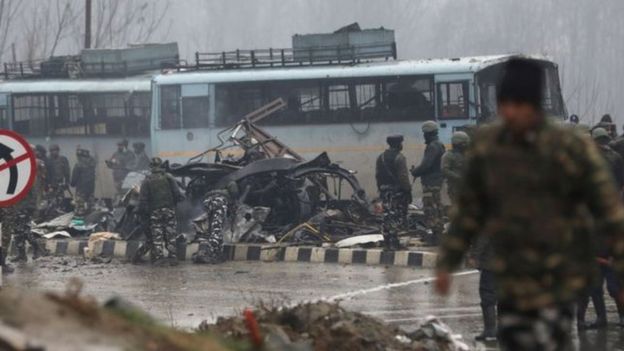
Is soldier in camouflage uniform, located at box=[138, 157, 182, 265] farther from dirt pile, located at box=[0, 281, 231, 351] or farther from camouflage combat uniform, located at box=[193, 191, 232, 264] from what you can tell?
dirt pile, located at box=[0, 281, 231, 351]

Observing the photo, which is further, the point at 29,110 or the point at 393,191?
the point at 29,110

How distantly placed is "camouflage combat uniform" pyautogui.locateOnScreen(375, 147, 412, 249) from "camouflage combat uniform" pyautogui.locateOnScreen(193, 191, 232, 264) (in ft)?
7.37

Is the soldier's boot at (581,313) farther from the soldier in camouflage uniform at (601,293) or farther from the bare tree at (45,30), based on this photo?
the bare tree at (45,30)

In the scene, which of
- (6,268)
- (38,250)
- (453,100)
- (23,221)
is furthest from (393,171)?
(453,100)

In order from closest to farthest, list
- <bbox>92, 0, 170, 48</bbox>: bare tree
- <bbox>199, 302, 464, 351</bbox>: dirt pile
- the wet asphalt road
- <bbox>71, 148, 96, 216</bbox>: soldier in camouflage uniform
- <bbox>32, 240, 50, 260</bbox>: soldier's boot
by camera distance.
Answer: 1. <bbox>199, 302, 464, 351</bbox>: dirt pile
2. the wet asphalt road
3. <bbox>32, 240, 50, 260</bbox>: soldier's boot
4. <bbox>71, 148, 96, 216</bbox>: soldier in camouflage uniform
5. <bbox>92, 0, 170, 48</bbox>: bare tree

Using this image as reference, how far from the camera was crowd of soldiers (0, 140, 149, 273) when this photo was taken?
2150 centimetres

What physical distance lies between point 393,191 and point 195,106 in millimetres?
10293

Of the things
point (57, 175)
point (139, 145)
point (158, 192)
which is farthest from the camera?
point (139, 145)

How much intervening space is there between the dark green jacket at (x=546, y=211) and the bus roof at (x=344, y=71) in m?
21.2

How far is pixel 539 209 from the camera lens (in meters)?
6.77

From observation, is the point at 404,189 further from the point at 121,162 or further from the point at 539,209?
the point at 539,209

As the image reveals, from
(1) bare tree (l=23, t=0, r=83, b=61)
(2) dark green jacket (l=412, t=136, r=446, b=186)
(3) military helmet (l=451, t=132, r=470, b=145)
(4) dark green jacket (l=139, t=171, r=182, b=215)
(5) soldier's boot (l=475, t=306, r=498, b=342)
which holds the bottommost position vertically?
(5) soldier's boot (l=475, t=306, r=498, b=342)

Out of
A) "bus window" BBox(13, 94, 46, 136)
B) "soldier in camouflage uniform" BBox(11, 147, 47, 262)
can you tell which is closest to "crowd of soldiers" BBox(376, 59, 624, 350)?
"soldier in camouflage uniform" BBox(11, 147, 47, 262)

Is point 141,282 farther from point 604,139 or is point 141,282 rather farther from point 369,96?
point 369,96
